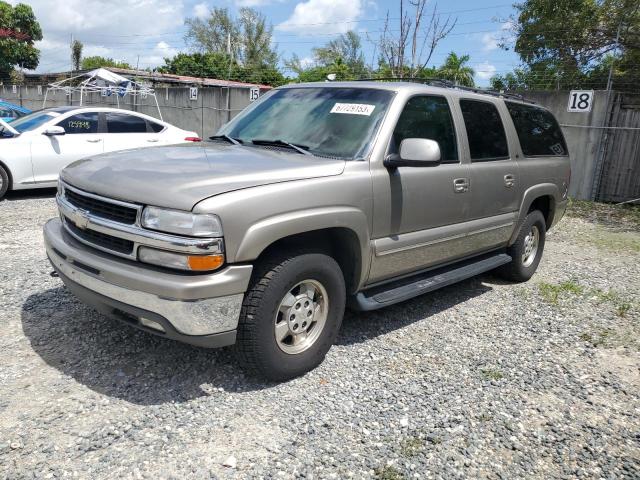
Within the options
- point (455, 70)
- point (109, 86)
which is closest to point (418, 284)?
point (109, 86)

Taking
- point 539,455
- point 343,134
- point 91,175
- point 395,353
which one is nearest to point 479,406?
point 539,455

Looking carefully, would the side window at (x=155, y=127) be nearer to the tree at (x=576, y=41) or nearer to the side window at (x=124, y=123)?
the side window at (x=124, y=123)

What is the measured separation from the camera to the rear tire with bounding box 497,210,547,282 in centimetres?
553

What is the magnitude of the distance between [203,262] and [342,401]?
1238mm

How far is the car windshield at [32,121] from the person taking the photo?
29.3 ft

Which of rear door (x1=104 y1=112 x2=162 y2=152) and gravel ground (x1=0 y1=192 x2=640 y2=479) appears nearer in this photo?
gravel ground (x1=0 y1=192 x2=640 y2=479)

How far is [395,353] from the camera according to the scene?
3.90 m

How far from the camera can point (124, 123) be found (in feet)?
32.0

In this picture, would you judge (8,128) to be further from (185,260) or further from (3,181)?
(185,260)

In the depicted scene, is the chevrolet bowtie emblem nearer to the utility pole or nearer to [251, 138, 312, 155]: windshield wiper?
[251, 138, 312, 155]: windshield wiper

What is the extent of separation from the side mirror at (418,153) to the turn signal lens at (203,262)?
58.3 inches

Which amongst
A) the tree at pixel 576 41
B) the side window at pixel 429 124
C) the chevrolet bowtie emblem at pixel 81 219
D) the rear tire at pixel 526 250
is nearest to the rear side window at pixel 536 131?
the rear tire at pixel 526 250

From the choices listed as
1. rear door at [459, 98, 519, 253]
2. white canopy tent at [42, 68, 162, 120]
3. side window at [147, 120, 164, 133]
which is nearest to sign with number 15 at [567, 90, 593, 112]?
rear door at [459, 98, 519, 253]

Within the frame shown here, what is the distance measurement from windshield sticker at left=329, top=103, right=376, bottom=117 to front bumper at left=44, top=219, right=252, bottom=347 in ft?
5.29
